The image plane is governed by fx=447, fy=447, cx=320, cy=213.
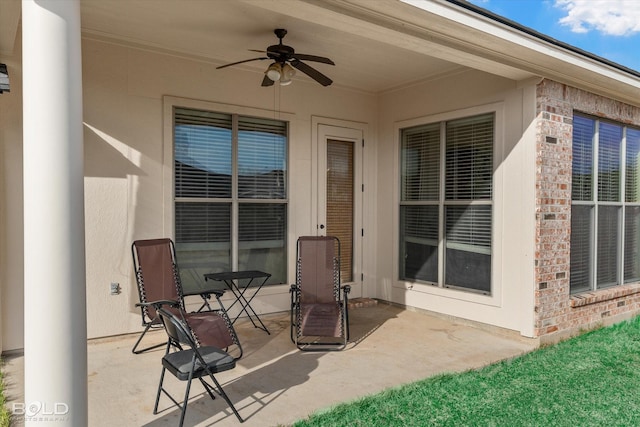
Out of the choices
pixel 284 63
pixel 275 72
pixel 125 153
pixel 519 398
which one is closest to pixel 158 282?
pixel 125 153

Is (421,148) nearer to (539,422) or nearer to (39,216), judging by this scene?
(539,422)

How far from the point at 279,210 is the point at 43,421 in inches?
153

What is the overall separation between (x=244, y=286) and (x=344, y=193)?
197cm

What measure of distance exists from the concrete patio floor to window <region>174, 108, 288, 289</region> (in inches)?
32.1

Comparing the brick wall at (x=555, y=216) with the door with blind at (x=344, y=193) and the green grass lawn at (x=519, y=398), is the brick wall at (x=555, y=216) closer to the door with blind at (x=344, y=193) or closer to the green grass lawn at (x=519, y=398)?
the green grass lawn at (x=519, y=398)

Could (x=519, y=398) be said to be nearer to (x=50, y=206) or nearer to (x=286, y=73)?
(x=50, y=206)

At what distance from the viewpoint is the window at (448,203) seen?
5203 mm

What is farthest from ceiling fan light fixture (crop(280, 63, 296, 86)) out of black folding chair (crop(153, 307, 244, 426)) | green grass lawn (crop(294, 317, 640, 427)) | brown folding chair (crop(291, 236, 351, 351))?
green grass lawn (crop(294, 317, 640, 427))

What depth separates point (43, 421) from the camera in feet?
6.75

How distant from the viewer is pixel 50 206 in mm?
2094

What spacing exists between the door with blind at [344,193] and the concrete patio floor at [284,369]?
4.12 feet

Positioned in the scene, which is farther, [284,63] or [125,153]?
[125,153]

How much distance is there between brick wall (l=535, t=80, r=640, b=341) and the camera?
4.58m

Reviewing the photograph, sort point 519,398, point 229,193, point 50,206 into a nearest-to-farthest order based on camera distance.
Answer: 1. point 50,206
2. point 519,398
3. point 229,193
